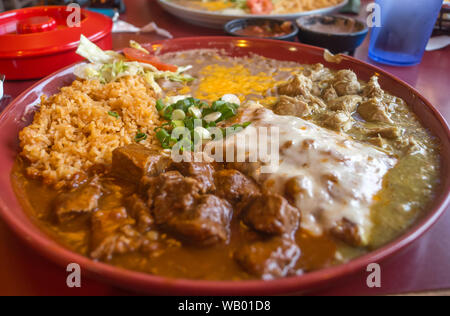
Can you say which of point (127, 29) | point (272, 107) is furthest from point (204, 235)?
point (127, 29)

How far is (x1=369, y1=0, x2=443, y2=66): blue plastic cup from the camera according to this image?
2877 millimetres

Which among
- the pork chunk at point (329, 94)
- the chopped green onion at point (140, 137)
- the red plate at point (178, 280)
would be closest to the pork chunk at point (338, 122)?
the pork chunk at point (329, 94)

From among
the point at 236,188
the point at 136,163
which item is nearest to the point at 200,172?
the point at 236,188

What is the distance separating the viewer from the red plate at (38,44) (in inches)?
99.8

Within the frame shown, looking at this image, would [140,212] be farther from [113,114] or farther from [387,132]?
[387,132]

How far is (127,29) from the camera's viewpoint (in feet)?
12.2

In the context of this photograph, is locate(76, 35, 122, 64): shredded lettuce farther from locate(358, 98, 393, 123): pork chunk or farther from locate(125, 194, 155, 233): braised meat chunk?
locate(358, 98, 393, 123): pork chunk

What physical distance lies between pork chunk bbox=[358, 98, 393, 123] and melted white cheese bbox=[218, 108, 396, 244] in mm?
339

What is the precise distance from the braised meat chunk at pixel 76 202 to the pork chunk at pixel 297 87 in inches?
59.4

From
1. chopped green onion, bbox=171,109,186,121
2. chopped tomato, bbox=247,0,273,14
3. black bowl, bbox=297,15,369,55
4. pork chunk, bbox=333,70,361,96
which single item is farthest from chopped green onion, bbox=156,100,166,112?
chopped tomato, bbox=247,0,273,14

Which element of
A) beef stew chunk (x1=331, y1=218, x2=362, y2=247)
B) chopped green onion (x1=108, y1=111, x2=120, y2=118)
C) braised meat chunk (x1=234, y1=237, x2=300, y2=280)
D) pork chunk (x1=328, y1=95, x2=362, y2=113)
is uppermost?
pork chunk (x1=328, y1=95, x2=362, y2=113)

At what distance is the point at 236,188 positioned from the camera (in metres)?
1.62

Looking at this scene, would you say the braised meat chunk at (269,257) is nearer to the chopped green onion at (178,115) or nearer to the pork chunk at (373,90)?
the chopped green onion at (178,115)
